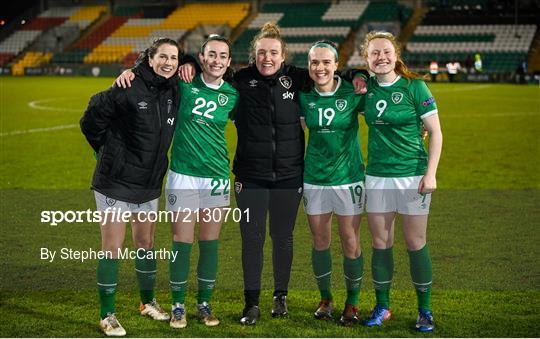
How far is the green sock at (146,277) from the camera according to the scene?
5.71m

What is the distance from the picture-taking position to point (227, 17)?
2084 inches

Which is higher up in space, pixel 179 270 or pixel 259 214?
pixel 259 214

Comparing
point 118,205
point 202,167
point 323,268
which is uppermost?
point 202,167

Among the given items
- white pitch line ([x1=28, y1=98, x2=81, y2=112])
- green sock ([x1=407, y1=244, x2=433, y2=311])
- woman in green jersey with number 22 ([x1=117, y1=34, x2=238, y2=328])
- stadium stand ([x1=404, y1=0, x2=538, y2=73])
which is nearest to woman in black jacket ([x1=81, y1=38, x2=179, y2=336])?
woman in green jersey with number 22 ([x1=117, y1=34, x2=238, y2=328])

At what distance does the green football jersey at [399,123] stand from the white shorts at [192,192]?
1.12 meters

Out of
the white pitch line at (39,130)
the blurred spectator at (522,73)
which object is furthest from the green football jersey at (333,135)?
the blurred spectator at (522,73)

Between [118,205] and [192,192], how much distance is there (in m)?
0.52

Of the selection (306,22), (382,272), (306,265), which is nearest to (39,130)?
(306,265)

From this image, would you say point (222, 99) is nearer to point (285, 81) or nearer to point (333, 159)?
point (285, 81)

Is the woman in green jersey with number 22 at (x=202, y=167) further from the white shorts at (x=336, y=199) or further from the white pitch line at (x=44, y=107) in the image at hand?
the white pitch line at (x=44, y=107)

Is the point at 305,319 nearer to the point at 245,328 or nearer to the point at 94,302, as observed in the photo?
the point at 245,328

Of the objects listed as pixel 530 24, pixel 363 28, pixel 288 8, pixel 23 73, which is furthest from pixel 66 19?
pixel 530 24

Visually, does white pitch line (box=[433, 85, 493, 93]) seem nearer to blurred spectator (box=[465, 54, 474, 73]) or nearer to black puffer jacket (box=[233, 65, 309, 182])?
blurred spectator (box=[465, 54, 474, 73])

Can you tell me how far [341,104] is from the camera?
5496 millimetres
